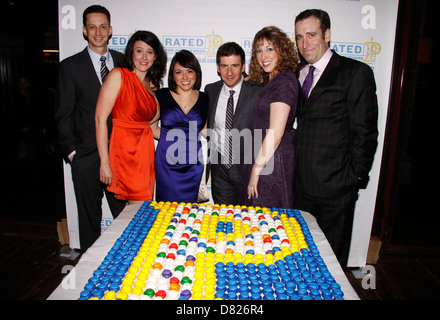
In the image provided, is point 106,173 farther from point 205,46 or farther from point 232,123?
point 205,46

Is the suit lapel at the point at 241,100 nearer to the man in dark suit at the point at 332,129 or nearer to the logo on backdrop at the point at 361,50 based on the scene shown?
the man in dark suit at the point at 332,129

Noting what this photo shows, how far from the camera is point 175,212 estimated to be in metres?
2.06

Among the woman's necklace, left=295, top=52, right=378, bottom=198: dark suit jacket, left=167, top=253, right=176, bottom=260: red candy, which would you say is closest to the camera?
left=167, top=253, right=176, bottom=260: red candy

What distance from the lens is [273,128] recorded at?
7.52 ft

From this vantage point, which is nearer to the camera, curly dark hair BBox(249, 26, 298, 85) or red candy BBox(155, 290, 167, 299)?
red candy BBox(155, 290, 167, 299)

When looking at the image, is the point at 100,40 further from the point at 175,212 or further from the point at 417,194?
the point at 417,194

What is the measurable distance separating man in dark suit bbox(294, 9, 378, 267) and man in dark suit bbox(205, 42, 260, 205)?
48 cm

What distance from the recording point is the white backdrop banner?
3072 millimetres

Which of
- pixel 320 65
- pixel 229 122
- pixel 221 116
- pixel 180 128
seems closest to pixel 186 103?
pixel 180 128

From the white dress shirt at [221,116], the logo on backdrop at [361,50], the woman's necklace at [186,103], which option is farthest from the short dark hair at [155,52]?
the logo on backdrop at [361,50]

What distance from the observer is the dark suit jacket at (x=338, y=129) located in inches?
89.9

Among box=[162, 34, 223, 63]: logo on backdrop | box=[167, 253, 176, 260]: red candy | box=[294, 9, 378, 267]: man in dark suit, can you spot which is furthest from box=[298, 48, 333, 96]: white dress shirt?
box=[167, 253, 176, 260]: red candy

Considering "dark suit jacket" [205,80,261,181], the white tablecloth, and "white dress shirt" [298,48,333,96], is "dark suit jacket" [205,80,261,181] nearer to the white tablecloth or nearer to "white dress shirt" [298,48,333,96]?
"white dress shirt" [298,48,333,96]
